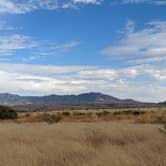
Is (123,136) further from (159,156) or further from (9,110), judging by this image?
(9,110)

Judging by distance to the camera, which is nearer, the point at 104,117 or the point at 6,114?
the point at 6,114

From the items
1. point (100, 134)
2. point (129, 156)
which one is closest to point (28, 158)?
point (129, 156)

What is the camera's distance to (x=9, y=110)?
54188 mm

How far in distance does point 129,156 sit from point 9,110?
45.8 metres

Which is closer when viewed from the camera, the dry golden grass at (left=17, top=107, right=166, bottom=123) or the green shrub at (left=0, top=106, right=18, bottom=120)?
the dry golden grass at (left=17, top=107, right=166, bottom=123)

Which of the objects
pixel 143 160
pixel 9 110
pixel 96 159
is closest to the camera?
pixel 143 160

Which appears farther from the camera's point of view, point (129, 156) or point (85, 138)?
point (85, 138)

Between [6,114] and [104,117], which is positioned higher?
[6,114]

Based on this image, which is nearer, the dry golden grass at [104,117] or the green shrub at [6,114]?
the dry golden grass at [104,117]

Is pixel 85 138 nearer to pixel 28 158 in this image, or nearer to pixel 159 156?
pixel 28 158

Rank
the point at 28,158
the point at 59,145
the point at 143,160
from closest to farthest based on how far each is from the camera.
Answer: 1. the point at 143,160
2. the point at 28,158
3. the point at 59,145

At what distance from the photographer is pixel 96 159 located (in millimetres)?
9469

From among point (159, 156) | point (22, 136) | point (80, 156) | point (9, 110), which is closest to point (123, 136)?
point (22, 136)

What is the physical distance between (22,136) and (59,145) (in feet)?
13.6
